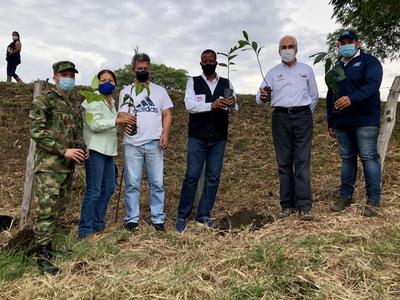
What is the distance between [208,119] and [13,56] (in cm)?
808

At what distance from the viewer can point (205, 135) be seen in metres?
4.86

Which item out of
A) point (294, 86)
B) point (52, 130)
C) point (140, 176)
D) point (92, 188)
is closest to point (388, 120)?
point (294, 86)

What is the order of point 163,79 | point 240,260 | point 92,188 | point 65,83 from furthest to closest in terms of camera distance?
point 163,79
point 92,188
point 65,83
point 240,260

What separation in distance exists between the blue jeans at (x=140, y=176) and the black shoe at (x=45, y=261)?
3.26ft

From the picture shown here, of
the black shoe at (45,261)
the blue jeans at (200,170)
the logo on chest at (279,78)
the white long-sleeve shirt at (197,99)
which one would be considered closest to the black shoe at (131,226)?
the blue jeans at (200,170)

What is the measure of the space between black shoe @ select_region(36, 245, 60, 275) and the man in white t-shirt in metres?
0.97

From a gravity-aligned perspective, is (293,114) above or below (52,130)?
above

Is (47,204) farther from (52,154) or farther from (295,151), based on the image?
(295,151)

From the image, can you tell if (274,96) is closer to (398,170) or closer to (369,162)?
(369,162)

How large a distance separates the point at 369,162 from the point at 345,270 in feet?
5.39

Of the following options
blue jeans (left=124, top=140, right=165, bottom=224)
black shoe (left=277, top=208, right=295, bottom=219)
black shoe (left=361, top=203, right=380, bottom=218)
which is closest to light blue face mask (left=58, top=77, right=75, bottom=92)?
blue jeans (left=124, top=140, right=165, bottom=224)

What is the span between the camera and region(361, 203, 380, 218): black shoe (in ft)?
15.1

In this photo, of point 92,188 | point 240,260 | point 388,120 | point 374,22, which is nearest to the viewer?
point 240,260

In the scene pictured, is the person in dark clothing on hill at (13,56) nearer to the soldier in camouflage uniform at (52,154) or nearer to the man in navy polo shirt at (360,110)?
the soldier in camouflage uniform at (52,154)
